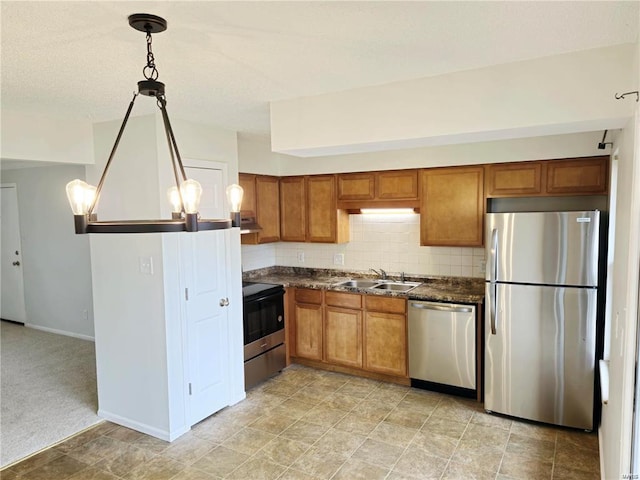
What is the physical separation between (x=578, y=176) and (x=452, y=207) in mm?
1037

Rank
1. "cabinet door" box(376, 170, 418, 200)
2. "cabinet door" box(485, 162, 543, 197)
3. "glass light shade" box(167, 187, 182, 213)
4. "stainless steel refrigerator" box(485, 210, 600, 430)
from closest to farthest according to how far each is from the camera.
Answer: "glass light shade" box(167, 187, 182, 213) < "stainless steel refrigerator" box(485, 210, 600, 430) < "cabinet door" box(485, 162, 543, 197) < "cabinet door" box(376, 170, 418, 200)

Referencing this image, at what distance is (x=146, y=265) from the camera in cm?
325

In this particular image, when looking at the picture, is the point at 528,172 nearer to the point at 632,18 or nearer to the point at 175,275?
the point at 632,18

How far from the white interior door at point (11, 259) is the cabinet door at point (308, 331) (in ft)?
14.5

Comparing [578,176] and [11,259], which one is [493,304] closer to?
[578,176]

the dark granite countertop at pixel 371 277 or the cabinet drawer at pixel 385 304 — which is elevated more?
the dark granite countertop at pixel 371 277

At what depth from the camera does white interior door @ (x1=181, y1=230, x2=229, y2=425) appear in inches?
135

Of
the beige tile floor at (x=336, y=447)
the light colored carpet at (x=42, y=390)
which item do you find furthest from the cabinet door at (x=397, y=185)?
the light colored carpet at (x=42, y=390)

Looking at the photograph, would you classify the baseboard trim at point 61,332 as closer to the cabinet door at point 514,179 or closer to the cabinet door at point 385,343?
the cabinet door at point 385,343

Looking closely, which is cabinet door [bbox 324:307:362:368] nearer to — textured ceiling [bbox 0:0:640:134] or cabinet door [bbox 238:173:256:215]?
cabinet door [bbox 238:173:256:215]

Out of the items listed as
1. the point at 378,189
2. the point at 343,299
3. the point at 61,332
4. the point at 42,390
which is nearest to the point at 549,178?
the point at 378,189

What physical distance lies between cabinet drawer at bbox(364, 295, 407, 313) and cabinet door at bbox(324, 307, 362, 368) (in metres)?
0.15

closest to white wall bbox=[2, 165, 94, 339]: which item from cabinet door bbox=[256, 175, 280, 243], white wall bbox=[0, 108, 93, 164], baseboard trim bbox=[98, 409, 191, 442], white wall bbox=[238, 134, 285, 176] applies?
white wall bbox=[0, 108, 93, 164]

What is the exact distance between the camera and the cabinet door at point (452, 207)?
395 cm
